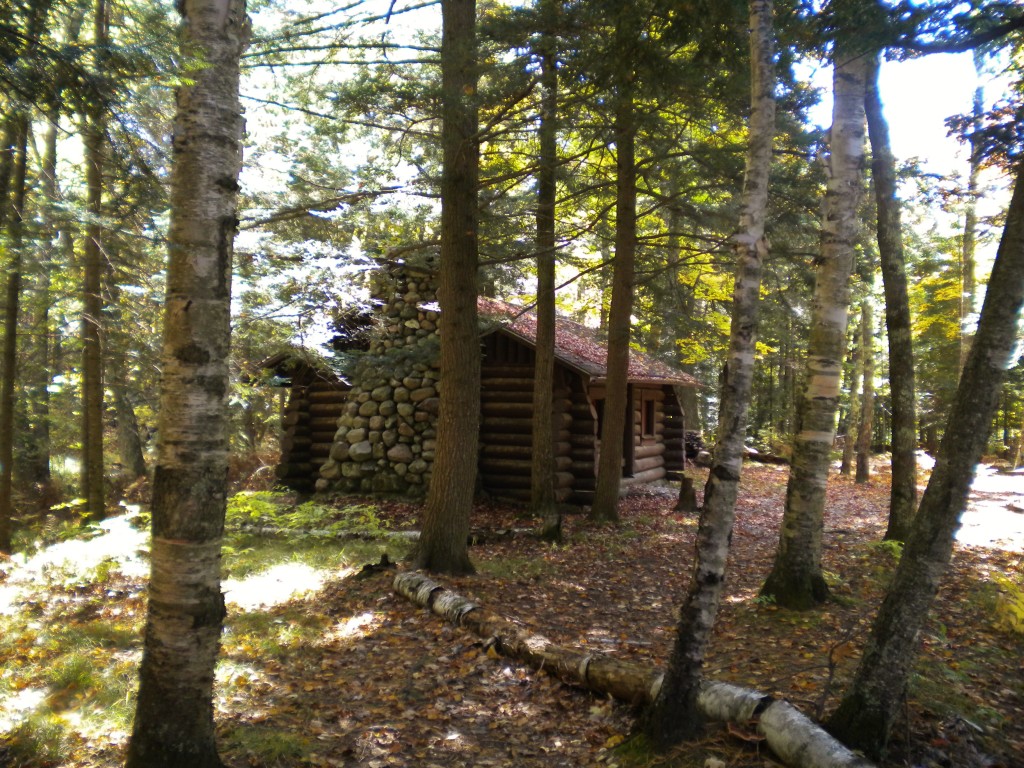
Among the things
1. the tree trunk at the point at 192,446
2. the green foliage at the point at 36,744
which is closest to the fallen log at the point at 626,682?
A: the tree trunk at the point at 192,446

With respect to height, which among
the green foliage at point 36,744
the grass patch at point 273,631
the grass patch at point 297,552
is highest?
the green foliage at point 36,744

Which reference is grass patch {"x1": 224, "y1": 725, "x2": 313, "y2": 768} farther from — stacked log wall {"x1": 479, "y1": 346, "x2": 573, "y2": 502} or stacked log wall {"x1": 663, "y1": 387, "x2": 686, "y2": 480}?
stacked log wall {"x1": 663, "y1": 387, "x2": 686, "y2": 480}

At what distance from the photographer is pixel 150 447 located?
912 inches

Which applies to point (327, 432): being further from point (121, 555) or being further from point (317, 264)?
point (121, 555)

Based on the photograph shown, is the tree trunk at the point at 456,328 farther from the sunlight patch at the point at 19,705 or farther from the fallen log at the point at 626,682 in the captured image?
the sunlight patch at the point at 19,705

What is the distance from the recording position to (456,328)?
27.4 ft

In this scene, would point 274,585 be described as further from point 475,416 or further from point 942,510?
point 942,510

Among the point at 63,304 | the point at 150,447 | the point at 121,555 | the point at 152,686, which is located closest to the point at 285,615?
the point at 121,555

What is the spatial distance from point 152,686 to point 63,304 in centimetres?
1233

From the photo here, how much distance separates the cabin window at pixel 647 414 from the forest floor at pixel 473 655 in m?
A: 8.24

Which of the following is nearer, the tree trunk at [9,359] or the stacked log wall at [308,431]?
the tree trunk at [9,359]

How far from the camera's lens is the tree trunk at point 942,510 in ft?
11.3

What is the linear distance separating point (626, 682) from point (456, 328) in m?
4.74

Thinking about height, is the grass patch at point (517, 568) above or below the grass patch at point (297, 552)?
above
